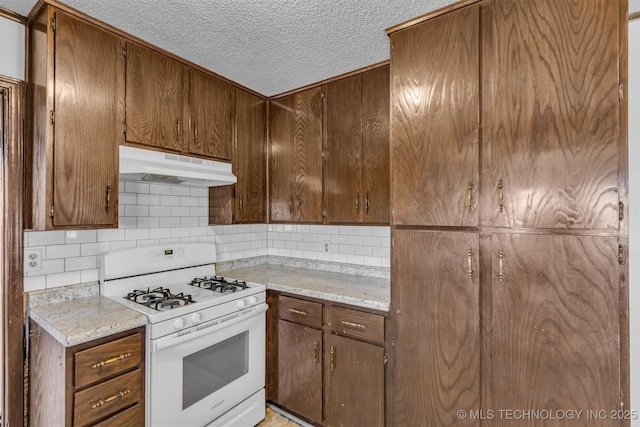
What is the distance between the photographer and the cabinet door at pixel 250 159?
8.41ft

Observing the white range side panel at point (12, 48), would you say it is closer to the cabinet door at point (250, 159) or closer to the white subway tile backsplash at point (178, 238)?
the white subway tile backsplash at point (178, 238)

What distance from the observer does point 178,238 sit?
244cm

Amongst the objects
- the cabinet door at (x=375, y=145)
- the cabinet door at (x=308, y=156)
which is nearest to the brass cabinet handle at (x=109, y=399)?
the cabinet door at (x=308, y=156)

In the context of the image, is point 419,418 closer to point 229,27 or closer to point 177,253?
point 177,253

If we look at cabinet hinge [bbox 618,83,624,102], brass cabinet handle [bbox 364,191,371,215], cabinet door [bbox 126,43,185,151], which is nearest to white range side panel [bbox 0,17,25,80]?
cabinet door [bbox 126,43,185,151]

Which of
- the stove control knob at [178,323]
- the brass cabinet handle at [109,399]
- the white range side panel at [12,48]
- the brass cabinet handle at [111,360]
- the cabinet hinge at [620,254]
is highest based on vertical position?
the white range side panel at [12,48]

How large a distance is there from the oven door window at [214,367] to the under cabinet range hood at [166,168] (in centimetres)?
107

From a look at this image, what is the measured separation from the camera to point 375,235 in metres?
2.53

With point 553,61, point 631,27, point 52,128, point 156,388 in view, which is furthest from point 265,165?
point 631,27

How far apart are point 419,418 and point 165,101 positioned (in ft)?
7.95

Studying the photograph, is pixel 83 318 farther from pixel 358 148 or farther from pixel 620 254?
pixel 620 254

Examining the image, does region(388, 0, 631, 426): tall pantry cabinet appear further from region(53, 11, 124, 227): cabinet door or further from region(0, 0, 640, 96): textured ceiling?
region(53, 11, 124, 227): cabinet door

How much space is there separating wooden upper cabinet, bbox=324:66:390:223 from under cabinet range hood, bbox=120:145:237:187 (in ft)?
2.61

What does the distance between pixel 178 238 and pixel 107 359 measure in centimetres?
110
